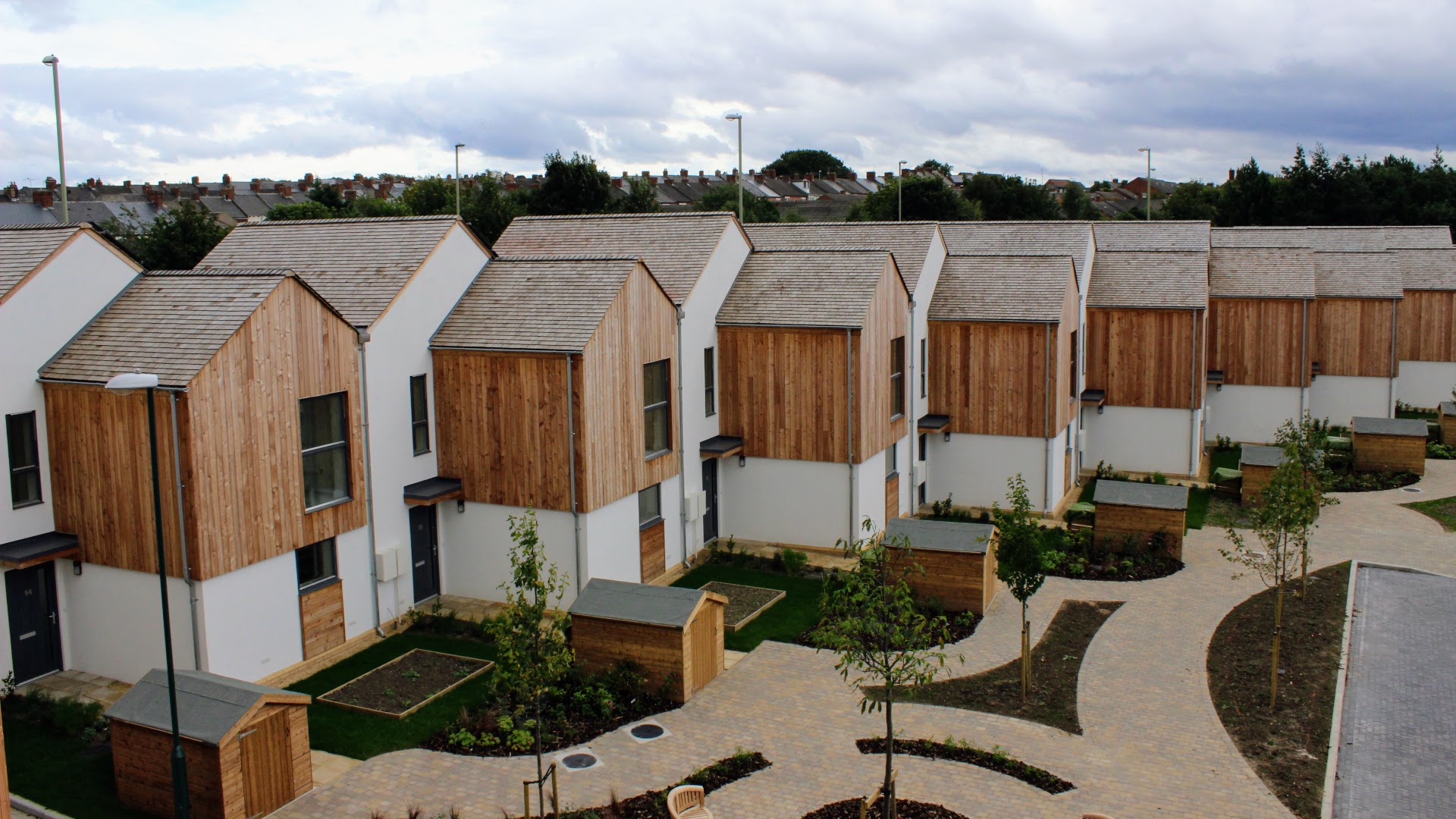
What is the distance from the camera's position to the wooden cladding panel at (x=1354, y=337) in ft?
124

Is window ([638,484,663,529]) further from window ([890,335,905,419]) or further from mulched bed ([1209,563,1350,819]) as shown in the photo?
mulched bed ([1209,563,1350,819])

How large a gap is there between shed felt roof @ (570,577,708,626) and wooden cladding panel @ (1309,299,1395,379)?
29.2 meters

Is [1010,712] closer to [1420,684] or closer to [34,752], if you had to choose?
[1420,684]

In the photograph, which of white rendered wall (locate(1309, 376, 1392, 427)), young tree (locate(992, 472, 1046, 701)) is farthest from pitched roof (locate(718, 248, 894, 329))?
white rendered wall (locate(1309, 376, 1392, 427))

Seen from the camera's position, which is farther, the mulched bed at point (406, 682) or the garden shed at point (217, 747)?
the mulched bed at point (406, 682)

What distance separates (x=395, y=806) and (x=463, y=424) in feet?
27.4

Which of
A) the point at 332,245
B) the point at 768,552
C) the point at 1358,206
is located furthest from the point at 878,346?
the point at 1358,206

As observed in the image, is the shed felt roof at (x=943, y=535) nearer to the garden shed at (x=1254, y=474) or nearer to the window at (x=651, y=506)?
the window at (x=651, y=506)

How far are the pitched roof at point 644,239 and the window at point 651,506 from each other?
392cm

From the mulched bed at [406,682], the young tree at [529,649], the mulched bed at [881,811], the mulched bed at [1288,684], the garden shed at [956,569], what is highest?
the young tree at [529,649]

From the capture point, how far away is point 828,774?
14203mm

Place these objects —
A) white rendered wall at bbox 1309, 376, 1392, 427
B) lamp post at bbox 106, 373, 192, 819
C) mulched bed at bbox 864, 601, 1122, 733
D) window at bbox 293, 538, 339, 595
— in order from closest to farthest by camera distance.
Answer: lamp post at bbox 106, 373, 192, 819, mulched bed at bbox 864, 601, 1122, 733, window at bbox 293, 538, 339, 595, white rendered wall at bbox 1309, 376, 1392, 427

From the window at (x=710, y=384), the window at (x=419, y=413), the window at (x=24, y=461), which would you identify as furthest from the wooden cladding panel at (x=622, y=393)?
the window at (x=24, y=461)

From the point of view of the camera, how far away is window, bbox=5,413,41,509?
1630cm
